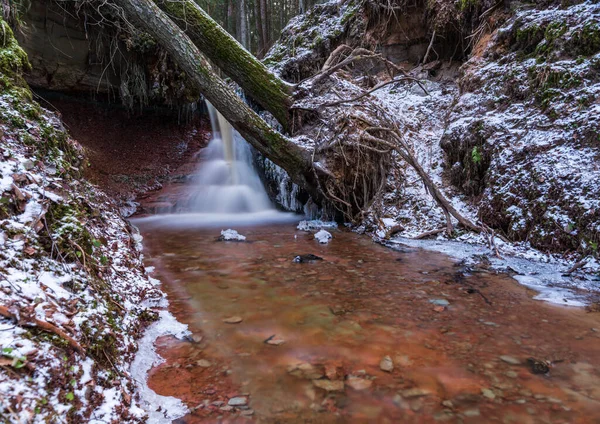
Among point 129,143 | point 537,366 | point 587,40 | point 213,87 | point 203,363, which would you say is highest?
point 587,40

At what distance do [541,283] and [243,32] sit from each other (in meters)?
16.0

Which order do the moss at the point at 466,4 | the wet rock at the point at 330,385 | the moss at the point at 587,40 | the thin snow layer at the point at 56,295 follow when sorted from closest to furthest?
the thin snow layer at the point at 56,295
the wet rock at the point at 330,385
the moss at the point at 587,40
the moss at the point at 466,4

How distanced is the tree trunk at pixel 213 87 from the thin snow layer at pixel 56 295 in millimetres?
3277

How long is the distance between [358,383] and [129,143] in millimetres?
9870

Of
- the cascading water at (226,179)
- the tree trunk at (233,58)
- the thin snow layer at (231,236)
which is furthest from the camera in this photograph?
the cascading water at (226,179)

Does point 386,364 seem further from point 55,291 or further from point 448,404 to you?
point 55,291

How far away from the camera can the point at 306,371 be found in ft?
6.33

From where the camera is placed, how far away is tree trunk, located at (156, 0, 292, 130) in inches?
253

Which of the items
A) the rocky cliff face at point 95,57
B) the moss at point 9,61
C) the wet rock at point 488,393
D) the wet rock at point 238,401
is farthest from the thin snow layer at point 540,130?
the rocky cliff face at point 95,57

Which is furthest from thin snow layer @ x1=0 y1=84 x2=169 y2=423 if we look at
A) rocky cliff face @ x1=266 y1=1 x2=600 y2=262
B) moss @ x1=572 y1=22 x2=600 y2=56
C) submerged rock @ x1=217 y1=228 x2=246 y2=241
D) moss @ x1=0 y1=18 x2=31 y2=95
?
moss @ x1=572 y1=22 x2=600 y2=56

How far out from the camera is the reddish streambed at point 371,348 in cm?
165

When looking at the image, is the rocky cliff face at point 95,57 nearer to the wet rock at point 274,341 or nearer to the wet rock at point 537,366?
the wet rock at point 274,341

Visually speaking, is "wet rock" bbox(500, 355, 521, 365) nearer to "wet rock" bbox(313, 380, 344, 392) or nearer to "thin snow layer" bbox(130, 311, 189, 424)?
"wet rock" bbox(313, 380, 344, 392)

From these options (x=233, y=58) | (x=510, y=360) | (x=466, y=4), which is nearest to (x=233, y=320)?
(x=510, y=360)
